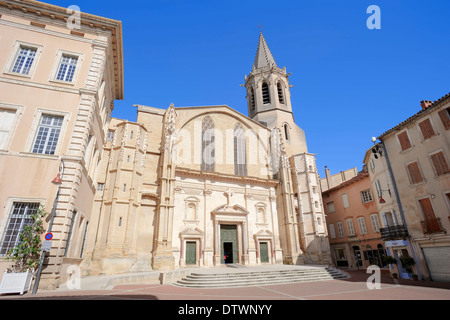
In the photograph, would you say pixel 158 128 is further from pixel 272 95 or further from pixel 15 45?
pixel 272 95

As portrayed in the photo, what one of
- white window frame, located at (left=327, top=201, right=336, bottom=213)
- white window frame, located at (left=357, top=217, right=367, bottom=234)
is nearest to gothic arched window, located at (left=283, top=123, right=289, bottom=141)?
white window frame, located at (left=327, top=201, right=336, bottom=213)

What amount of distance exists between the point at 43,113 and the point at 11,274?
7.06 m

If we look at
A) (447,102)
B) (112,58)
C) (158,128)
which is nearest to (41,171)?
(112,58)

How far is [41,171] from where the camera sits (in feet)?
32.4

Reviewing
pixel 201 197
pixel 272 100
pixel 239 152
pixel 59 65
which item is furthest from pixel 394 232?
pixel 272 100

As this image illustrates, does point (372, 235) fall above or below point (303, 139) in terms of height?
below

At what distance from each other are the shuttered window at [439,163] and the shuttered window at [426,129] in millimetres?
1278

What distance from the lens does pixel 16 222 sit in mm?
9094

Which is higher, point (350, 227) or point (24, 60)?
point (24, 60)

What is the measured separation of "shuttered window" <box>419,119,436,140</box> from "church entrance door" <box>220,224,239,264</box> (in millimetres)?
16871

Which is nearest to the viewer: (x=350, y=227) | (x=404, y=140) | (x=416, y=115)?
(x=416, y=115)

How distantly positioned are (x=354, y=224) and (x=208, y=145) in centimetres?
1928

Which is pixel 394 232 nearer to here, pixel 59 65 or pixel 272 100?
pixel 59 65

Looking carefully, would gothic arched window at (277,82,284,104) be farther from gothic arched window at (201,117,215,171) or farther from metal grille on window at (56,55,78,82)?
metal grille on window at (56,55,78,82)
